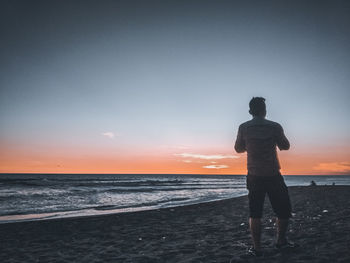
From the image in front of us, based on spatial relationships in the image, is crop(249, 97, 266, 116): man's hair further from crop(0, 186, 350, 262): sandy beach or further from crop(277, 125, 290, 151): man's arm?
crop(0, 186, 350, 262): sandy beach

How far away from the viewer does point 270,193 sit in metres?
3.63

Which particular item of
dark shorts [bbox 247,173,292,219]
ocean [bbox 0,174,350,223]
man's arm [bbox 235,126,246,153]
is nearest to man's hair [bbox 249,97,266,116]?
man's arm [bbox 235,126,246,153]

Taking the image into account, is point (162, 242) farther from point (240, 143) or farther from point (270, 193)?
point (240, 143)

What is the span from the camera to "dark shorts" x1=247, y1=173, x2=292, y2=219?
3.57 metres

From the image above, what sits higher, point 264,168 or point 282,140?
point 282,140

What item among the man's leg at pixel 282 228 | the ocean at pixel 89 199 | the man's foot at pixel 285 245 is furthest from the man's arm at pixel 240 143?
the ocean at pixel 89 199

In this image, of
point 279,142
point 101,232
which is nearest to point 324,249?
point 279,142

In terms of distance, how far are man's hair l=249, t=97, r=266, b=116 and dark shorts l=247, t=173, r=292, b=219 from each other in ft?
2.97

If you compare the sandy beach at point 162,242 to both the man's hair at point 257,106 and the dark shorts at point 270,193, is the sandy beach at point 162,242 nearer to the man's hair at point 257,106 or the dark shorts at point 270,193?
the dark shorts at point 270,193

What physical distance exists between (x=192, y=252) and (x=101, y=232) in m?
3.40

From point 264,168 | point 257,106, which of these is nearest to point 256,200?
point 264,168

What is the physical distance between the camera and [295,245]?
13.3 feet

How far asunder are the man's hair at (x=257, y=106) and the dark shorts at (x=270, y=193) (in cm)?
90

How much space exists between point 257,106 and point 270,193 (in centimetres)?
123
